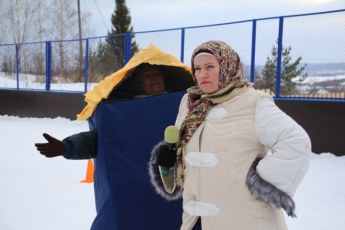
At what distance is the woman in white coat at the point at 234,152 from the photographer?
1.58 meters

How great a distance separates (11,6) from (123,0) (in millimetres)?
11218

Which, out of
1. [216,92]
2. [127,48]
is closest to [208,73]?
[216,92]

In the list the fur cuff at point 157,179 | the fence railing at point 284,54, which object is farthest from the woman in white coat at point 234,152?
the fence railing at point 284,54

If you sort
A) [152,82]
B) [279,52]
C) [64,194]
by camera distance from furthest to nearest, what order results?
[279,52], [64,194], [152,82]

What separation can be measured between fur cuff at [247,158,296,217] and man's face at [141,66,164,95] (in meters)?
1.26

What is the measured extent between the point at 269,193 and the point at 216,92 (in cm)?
52

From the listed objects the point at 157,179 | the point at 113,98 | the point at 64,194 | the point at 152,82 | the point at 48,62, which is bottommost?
the point at 64,194

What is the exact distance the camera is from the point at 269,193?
160 centimetres

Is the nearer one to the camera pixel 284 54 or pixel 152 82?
pixel 152 82

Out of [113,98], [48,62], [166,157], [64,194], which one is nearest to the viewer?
[166,157]

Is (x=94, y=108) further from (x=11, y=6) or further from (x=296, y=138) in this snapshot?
(x=11, y=6)

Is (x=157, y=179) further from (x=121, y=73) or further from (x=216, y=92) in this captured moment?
(x=121, y=73)

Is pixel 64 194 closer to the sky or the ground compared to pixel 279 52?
closer to the ground

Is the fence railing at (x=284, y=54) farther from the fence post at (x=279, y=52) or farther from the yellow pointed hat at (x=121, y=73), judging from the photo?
the yellow pointed hat at (x=121, y=73)
